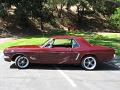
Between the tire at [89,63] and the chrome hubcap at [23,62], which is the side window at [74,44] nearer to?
the tire at [89,63]

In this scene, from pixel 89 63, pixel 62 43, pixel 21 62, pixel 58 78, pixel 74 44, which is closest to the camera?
pixel 58 78

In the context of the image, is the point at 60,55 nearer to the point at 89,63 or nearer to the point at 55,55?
the point at 55,55

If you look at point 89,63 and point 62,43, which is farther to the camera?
point 62,43

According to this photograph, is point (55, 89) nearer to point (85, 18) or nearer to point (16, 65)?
point (16, 65)

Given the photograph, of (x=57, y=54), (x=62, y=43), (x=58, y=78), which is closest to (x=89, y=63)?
(x=57, y=54)

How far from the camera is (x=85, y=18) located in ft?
177

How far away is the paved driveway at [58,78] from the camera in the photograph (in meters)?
10.6

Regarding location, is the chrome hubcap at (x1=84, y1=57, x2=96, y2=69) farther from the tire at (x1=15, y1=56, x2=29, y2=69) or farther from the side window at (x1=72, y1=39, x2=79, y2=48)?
the tire at (x1=15, y1=56, x2=29, y2=69)

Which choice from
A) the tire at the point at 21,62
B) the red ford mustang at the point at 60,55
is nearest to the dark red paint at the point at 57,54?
the red ford mustang at the point at 60,55

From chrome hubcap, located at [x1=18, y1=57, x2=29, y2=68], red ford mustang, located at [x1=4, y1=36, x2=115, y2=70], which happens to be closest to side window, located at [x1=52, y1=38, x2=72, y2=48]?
red ford mustang, located at [x1=4, y1=36, x2=115, y2=70]

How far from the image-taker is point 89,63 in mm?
14367

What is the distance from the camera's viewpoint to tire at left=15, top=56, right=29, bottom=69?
14.2 m

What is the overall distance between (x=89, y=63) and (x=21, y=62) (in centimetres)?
275

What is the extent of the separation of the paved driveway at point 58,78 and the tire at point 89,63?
0.80 feet
